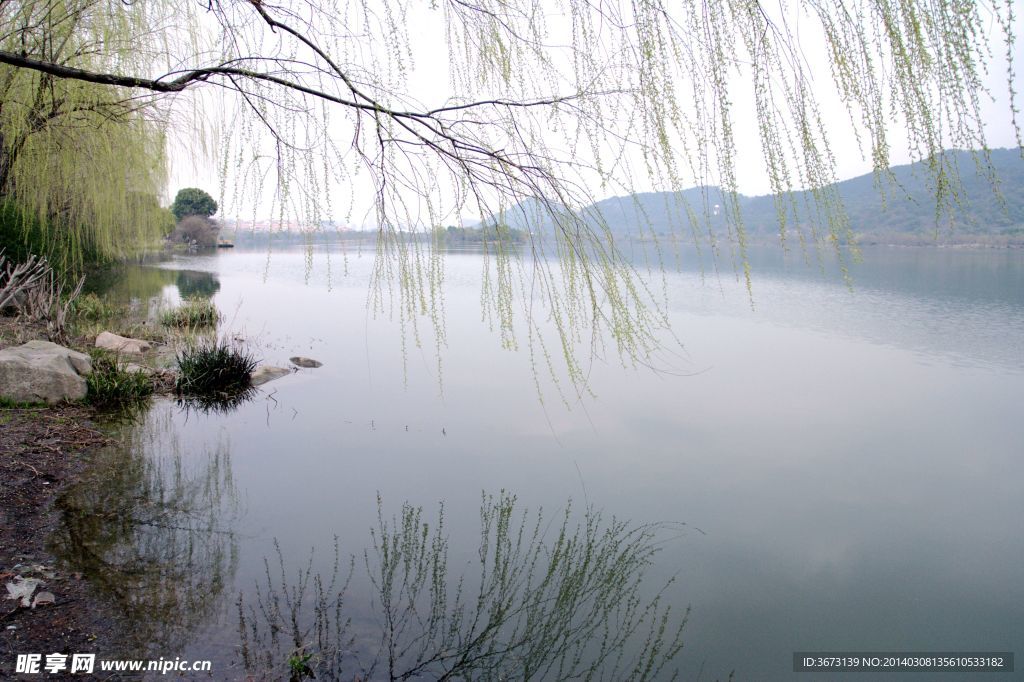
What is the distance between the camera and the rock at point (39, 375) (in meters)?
5.76

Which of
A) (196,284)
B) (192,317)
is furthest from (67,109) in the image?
(196,284)

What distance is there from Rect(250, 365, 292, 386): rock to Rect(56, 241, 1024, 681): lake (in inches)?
11.0

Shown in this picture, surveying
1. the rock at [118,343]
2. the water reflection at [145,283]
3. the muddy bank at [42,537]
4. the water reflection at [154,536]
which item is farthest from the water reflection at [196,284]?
the water reflection at [154,536]

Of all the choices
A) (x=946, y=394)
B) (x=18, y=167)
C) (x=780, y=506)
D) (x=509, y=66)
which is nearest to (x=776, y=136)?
(x=509, y=66)

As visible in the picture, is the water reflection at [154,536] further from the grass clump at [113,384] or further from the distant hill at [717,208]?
the distant hill at [717,208]

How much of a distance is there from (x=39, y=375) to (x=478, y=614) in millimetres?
4981

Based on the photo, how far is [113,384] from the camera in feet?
21.8

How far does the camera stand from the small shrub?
7641mm

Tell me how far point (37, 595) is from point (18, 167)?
3.36 m

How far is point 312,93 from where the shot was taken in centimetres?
234

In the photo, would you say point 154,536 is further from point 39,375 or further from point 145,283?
point 145,283

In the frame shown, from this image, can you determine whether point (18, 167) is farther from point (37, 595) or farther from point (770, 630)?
point (770, 630)

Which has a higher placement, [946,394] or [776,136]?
[776,136]

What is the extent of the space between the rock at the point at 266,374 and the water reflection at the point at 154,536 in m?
3.00
